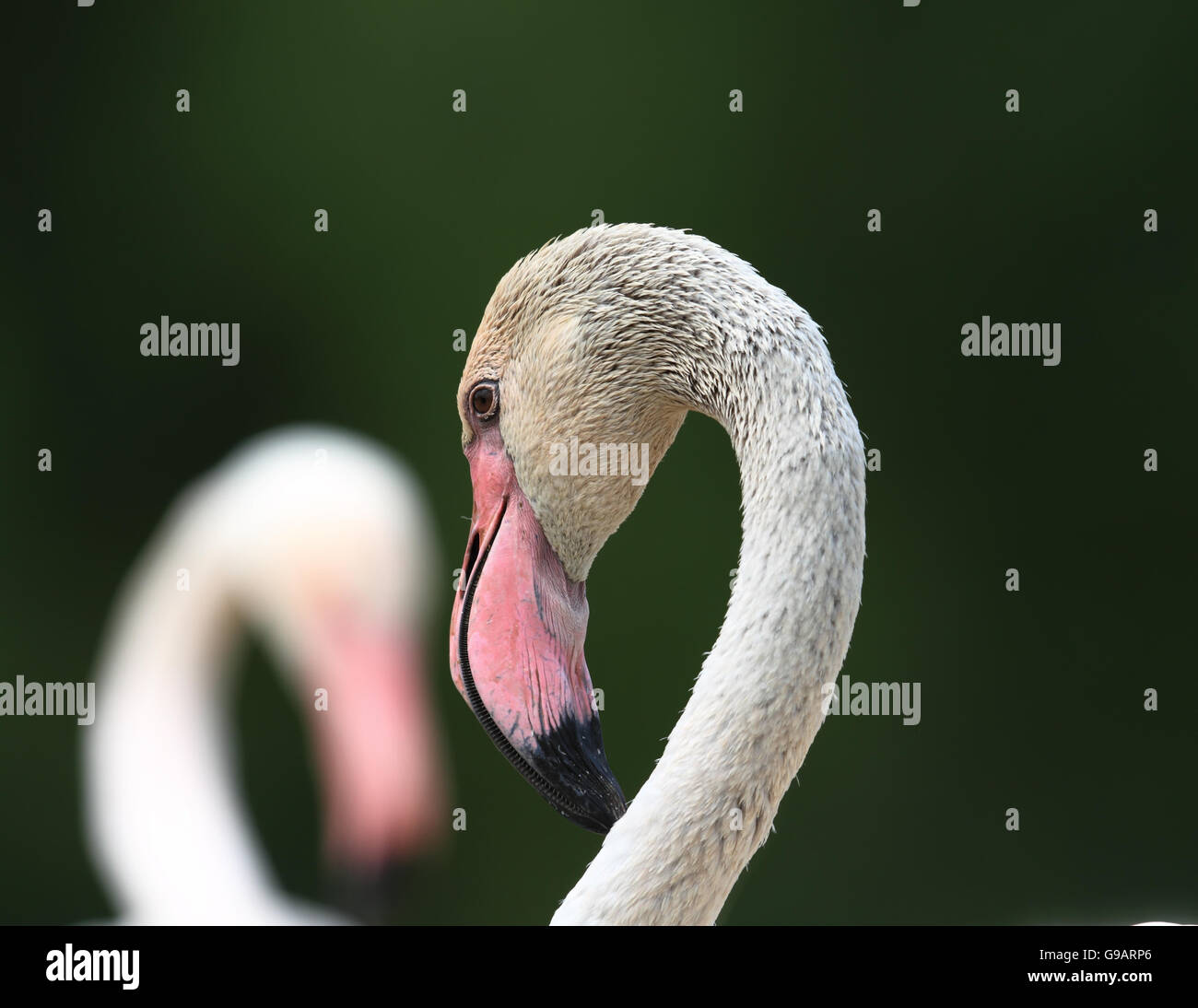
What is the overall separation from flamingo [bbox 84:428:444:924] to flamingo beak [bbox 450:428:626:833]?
0.56m

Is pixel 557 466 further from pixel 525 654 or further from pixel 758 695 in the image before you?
pixel 758 695

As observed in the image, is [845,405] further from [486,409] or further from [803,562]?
[486,409]

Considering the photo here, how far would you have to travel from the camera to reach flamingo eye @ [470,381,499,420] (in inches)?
57.2

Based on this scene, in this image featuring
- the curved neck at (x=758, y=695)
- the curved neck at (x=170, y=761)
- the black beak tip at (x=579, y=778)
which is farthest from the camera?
the curved neck at (x=170, y=761)

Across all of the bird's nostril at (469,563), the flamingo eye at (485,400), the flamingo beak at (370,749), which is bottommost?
Answer: the flamingo beak at (370,749)

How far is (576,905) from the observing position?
1150 mm

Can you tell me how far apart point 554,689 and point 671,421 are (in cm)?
36

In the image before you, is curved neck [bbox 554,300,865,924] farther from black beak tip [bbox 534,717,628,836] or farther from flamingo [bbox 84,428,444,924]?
flamingo [bbox 84,428,444,924]

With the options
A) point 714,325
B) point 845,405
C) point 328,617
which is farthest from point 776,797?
point 328,617

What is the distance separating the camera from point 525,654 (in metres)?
1.38

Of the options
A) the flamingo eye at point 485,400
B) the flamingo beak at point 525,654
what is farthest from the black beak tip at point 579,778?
the flamingo eye at point 485,400

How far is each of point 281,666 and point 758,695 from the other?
120cm

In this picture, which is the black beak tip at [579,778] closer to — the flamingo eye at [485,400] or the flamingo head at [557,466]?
the flamingo head at [557,466]

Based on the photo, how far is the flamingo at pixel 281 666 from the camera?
71.6 inches
